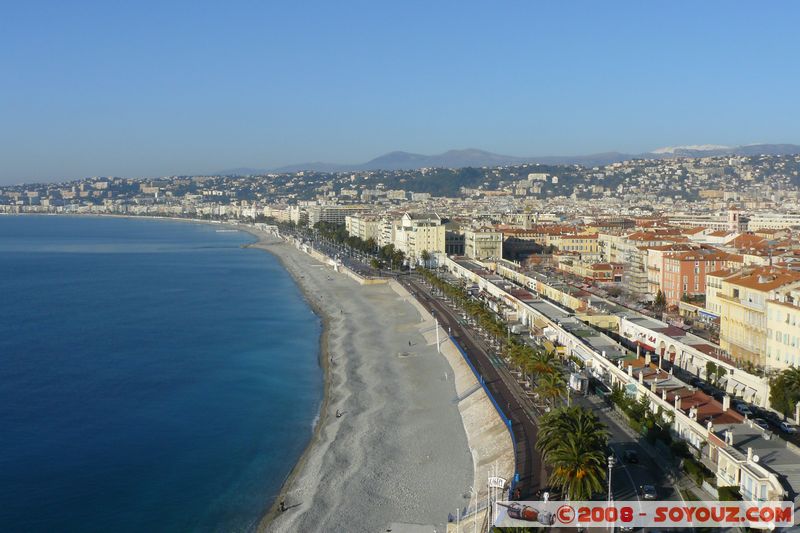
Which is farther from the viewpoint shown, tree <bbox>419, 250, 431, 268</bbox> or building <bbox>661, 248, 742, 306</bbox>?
tree <bbox>419, 250, 431, 268</bbox>

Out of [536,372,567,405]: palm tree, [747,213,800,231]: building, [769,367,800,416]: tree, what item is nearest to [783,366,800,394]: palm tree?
[769,367,800,416]: tree

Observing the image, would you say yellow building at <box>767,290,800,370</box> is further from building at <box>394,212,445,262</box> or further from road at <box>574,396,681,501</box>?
building at <box>394,212,445,262</box>

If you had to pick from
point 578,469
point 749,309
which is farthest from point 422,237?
point 578,469

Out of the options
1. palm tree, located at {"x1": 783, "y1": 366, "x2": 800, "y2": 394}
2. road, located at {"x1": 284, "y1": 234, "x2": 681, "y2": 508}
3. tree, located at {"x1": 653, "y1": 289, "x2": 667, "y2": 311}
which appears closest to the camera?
road, located at {"x1": 284, "y1": 234, "x2": 681, "y2": 508}

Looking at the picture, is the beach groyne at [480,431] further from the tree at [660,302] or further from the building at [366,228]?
the building at [366,228]

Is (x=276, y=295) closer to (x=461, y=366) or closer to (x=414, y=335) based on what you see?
(x=414, y=335)

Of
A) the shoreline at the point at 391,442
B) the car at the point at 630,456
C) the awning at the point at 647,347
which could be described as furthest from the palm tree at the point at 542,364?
the awning at the point at 647,347

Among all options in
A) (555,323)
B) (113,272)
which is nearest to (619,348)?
(555,323)

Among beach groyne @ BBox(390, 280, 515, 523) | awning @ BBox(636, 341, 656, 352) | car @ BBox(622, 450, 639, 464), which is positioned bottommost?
beach groyne @ BBox(390, 280, 515, 523)
